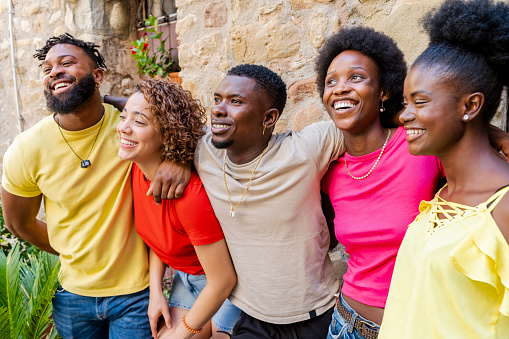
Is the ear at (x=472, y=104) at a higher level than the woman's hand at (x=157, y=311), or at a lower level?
higher

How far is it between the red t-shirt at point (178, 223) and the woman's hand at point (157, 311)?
0.18 m

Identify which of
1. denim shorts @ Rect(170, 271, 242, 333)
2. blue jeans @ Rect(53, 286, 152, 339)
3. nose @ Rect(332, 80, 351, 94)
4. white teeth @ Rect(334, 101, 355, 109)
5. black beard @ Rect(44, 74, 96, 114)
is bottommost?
blue jeans @ Rect(53, 286, 152, 339)

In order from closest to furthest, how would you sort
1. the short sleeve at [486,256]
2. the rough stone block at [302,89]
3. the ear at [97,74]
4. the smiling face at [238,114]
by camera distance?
the short sleeve at [486,256], the smiling face at [238,114], the ear at [97,74], the rough stone block at [302,89]

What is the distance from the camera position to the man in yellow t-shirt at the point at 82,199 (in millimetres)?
2174

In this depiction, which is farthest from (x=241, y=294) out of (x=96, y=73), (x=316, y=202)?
(x=96, y=73)

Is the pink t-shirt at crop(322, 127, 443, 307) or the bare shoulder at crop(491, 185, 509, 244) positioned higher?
the bare shoulder at crop(491, 185, 509, 244)

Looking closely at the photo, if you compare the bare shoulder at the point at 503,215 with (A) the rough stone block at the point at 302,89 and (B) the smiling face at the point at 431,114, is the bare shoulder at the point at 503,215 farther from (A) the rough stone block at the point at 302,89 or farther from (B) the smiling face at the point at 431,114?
(A) the rough stone block at the point at 302,89

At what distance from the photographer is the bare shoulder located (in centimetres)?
109

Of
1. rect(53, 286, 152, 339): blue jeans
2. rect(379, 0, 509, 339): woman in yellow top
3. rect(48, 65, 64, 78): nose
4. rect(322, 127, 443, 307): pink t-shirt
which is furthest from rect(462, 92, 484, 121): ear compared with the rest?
rect(48, 65, 64, 78): nose

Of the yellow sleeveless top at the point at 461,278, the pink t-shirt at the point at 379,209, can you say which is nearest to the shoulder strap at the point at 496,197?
the yellow sleeveless top at the point at 461,278

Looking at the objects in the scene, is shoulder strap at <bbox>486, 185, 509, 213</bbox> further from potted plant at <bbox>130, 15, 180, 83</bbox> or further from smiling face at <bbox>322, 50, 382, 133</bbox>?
potted plant at <bbox>130, 15, 180, 83</bbox>

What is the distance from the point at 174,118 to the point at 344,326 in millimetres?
1201

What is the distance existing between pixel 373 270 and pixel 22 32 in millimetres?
4460

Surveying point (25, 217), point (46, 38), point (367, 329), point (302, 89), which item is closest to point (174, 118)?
point (302, 89)
